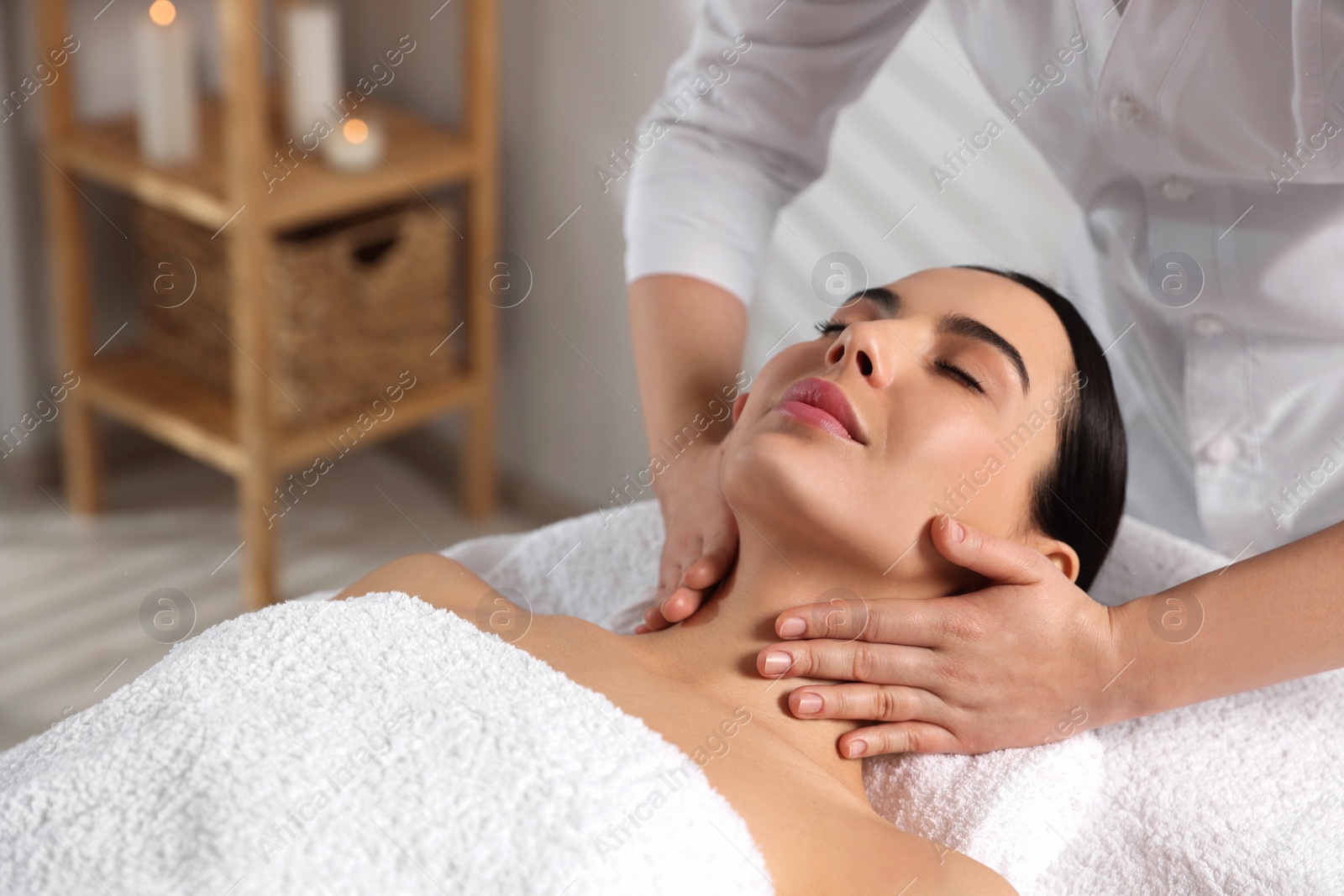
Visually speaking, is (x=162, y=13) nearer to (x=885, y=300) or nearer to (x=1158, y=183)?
(x=885, y=300)

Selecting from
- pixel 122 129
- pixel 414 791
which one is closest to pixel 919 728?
pixel 414 791

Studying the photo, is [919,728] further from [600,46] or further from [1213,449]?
[600,46]

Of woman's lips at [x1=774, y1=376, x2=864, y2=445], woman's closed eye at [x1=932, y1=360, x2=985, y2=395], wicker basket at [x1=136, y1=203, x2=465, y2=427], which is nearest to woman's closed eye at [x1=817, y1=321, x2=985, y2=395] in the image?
woman's closed eye at [x1=932, y1=360, x2=985, y2=395]

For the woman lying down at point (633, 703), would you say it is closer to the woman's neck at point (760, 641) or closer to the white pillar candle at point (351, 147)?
the woman's neck at point (760, 641)

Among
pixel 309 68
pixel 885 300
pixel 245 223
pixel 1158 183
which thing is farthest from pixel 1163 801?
pixel 309 68

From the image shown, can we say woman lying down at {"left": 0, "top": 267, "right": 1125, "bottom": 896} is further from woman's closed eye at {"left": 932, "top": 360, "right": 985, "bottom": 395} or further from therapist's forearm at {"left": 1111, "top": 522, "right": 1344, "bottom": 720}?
therapist's forearm at {"left": 1111, "top": 522, "right": 1344, "bottom": 720}

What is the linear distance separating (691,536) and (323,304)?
56.2 inches

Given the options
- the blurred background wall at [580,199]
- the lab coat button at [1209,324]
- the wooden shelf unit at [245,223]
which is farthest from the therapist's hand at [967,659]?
the wooden shelf unit at [245,223]

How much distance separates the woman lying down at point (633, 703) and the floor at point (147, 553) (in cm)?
132

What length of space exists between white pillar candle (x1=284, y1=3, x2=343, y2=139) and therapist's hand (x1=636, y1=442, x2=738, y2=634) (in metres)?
1.50

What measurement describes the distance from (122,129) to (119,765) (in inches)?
77.1

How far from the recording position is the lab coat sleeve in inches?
52.5

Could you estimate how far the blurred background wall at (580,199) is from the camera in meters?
1.90

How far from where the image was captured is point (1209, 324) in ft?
4.07
